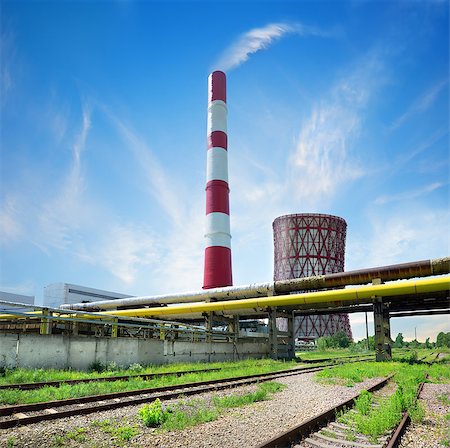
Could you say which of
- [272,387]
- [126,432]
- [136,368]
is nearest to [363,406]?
[272,387]

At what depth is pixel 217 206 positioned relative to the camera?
3097 centimetres

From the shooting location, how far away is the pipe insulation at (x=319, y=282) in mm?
19352

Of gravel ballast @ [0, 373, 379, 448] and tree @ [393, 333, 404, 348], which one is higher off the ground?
gravel ballast @ [0, 373, 379, 448]

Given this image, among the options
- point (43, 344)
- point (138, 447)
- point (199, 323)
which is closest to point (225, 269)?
point (199, 323)

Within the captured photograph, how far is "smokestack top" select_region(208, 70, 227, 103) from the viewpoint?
34.9 metres

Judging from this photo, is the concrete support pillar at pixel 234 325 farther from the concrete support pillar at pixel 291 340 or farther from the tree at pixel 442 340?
the tree at pixel 442 340

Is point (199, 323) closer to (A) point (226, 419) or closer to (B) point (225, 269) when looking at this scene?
(B) point (225, 269)

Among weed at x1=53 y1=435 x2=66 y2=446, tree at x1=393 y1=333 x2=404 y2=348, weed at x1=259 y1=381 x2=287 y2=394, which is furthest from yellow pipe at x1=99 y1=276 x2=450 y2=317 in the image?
tree at x1=393 y1=333 x2=404 y2=348

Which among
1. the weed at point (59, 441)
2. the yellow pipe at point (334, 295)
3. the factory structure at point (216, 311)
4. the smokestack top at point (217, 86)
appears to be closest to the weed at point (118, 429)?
the weed at point (59, 441)

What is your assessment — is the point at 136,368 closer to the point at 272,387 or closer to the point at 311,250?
the point at 272,387

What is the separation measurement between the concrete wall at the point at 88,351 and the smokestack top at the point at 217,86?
77.4 ft

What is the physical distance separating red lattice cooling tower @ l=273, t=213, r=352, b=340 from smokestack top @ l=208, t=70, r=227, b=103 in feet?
72.7

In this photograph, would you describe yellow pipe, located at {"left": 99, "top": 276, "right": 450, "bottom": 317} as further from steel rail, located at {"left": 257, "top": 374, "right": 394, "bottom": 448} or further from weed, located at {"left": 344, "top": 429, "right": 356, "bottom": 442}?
weed, located at {"left": 344, "top": 429, "right": 356, "bottom": 442}

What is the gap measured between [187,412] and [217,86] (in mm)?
32929
